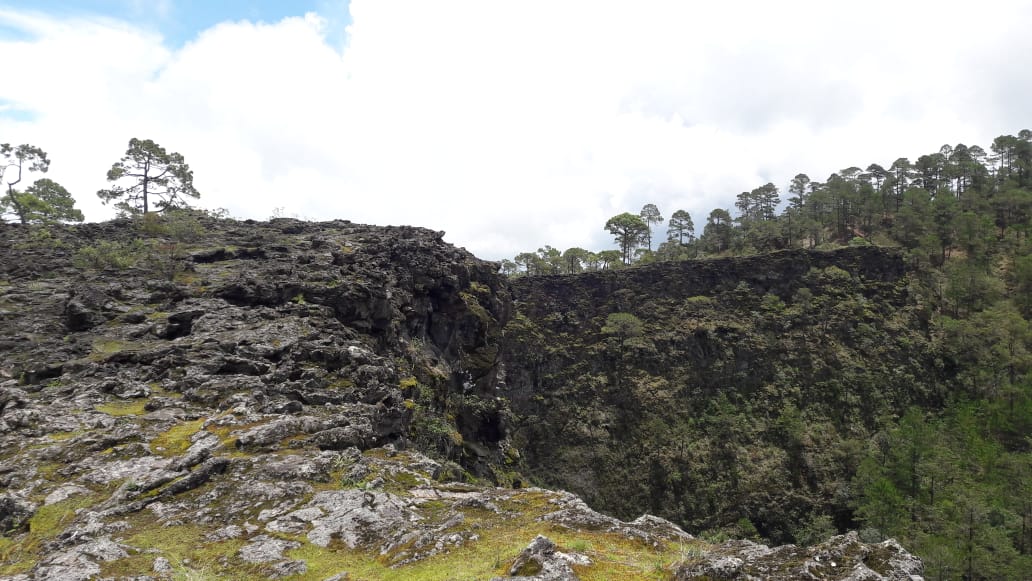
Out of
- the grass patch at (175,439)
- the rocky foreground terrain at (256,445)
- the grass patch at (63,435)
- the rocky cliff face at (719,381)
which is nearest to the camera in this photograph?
the rocky foreground terrain at (256,445)

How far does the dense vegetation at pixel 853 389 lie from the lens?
183ft

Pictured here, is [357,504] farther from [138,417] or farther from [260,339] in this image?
[260,339]

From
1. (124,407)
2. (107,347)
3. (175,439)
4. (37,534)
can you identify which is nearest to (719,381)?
(175,439)

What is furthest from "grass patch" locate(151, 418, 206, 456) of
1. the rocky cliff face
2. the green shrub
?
the rocky cliff face

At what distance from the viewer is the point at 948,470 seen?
5484cm

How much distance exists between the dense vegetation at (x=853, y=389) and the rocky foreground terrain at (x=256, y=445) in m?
42.9

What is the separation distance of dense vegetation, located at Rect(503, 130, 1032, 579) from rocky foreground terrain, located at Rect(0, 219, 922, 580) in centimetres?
4287

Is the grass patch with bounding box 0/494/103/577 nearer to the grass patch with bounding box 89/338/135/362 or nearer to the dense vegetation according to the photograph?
the grass patch with bounding box 89/338/135/362

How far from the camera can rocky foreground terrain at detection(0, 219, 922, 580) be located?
38.5ft

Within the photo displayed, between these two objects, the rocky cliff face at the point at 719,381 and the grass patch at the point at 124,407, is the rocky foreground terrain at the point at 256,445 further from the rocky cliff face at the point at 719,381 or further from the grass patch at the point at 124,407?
the rocky cliff face at the point at 719,381

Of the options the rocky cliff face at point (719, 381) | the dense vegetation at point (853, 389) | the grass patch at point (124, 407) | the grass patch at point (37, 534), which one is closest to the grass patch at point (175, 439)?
the grass patch at point (124, 407)

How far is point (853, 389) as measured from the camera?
76750 millimetres

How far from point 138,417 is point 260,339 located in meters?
8.71

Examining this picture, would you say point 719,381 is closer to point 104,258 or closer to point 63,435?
point 63,435
